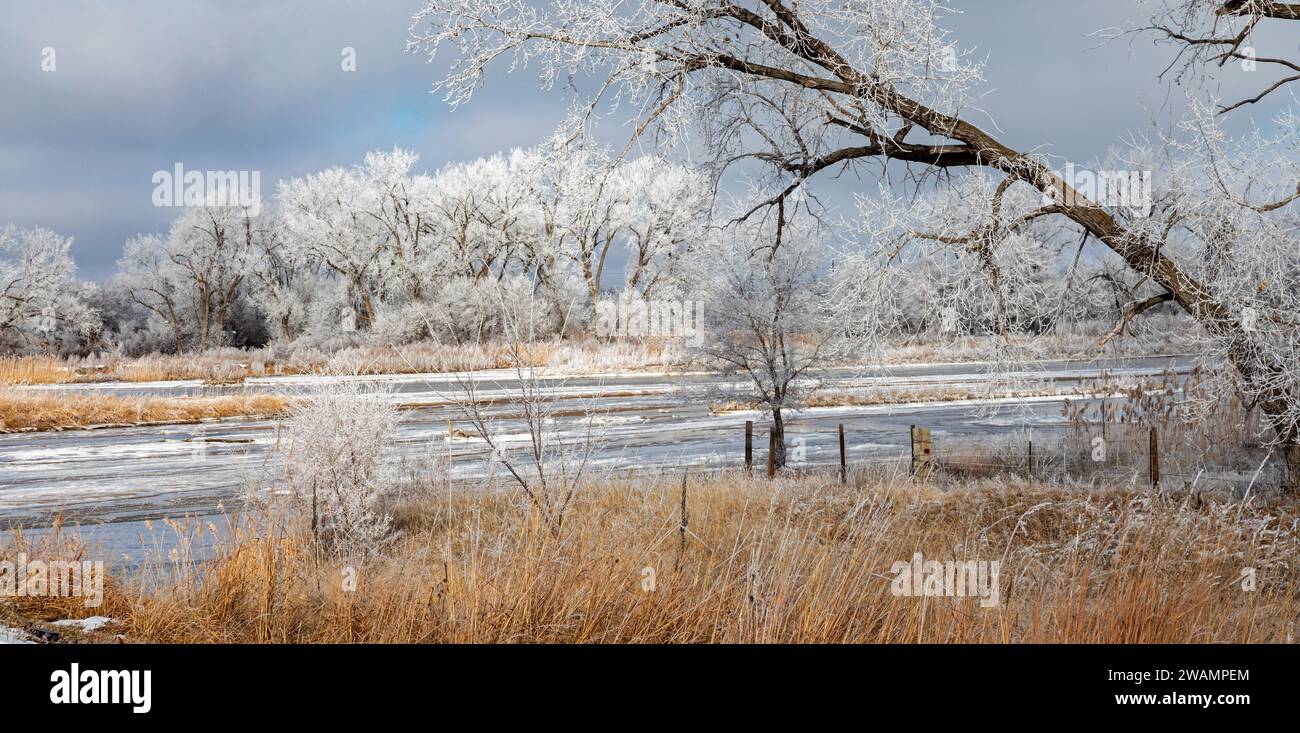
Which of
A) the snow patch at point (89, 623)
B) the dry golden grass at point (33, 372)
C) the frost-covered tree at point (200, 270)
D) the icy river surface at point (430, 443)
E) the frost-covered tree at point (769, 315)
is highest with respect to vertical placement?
the frost-covered tree at point (200, 270)

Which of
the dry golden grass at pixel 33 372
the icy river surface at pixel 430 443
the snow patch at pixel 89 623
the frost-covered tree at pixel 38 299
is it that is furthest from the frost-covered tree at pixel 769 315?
the frost-covered tree at pixel 38 299

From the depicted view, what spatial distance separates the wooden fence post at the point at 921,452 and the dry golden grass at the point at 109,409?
46.7ft

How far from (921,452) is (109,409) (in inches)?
750

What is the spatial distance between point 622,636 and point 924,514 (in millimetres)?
6144

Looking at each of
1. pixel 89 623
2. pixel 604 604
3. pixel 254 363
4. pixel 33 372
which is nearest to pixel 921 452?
pixel 604 604

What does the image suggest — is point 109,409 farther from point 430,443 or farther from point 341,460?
point 341,460

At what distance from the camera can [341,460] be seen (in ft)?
27.5

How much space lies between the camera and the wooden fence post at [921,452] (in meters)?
12.0

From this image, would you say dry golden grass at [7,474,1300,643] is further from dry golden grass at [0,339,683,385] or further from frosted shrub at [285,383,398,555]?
dry golden grass at [0,339,683,385]

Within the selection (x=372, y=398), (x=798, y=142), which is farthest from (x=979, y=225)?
(x=372, y=398)

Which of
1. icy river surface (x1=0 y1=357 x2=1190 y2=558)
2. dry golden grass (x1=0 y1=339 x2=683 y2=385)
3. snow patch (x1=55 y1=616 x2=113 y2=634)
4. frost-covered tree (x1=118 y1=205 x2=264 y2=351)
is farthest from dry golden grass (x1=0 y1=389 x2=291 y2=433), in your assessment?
frost-covered tree (x1=118 y1=205 x2=264 y2=351)

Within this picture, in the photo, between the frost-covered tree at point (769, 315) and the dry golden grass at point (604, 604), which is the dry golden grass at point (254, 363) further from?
the dry golden grass at point (604, 604)

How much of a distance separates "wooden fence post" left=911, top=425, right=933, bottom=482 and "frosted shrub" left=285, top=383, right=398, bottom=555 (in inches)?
284

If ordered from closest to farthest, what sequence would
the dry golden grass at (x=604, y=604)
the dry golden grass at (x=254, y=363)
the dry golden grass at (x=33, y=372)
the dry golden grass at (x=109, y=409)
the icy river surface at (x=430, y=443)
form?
1. the dry golden grass at (x=604, y=604)
2. the icy river surface at (x=430, y=443)
3. the dry golden grass at (x=109, y=409)
4. the dry golden grass at (x=33, y=372)
5. the dry golden grass at (x=254, y=363)
